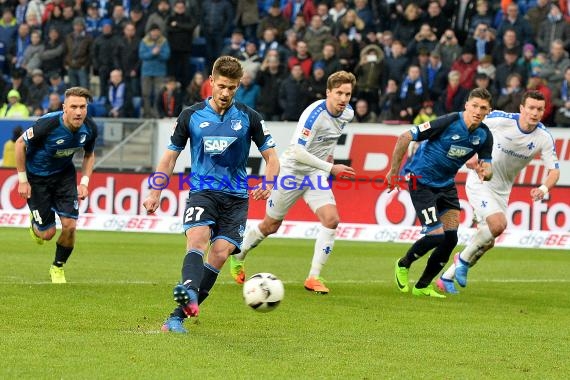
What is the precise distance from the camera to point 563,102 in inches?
958

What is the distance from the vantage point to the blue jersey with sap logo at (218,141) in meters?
10.0

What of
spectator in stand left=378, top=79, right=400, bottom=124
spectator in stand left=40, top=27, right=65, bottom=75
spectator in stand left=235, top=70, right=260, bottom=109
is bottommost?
spectator in stand left=40, top=27, right=65, bottom=75

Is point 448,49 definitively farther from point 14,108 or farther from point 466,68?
point 14,108

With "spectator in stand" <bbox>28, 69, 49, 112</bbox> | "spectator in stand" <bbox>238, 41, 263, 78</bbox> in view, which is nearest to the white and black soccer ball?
"spectator in stand" <bbox>238, 41, 263, 78</bbox>

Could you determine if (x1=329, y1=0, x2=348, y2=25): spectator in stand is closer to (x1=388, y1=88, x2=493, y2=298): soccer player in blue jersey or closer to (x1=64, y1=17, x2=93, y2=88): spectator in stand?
(x1=64, y1=17, x2=93, y2=88): spectator in stand

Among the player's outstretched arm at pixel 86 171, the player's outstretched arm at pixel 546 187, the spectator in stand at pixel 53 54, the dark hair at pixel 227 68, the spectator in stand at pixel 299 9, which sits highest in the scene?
the dark hair at pixel 227 68

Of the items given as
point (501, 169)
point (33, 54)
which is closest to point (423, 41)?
point (33, 54)

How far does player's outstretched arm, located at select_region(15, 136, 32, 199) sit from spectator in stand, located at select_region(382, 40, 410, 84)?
13.7 m

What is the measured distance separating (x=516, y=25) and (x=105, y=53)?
10006 millimetres

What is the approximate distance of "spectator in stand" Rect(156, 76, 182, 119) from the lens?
27312mm

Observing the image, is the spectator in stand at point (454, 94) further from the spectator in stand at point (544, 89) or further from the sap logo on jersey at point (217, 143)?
the sap logo on jersey at point (217, 143)

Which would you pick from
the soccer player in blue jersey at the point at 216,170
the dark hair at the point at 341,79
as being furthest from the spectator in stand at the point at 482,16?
the soccer player in blue jersey at the point at 216,170

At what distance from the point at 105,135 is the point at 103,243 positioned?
5064 mm

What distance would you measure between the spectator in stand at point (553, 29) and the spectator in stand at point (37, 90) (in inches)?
475
